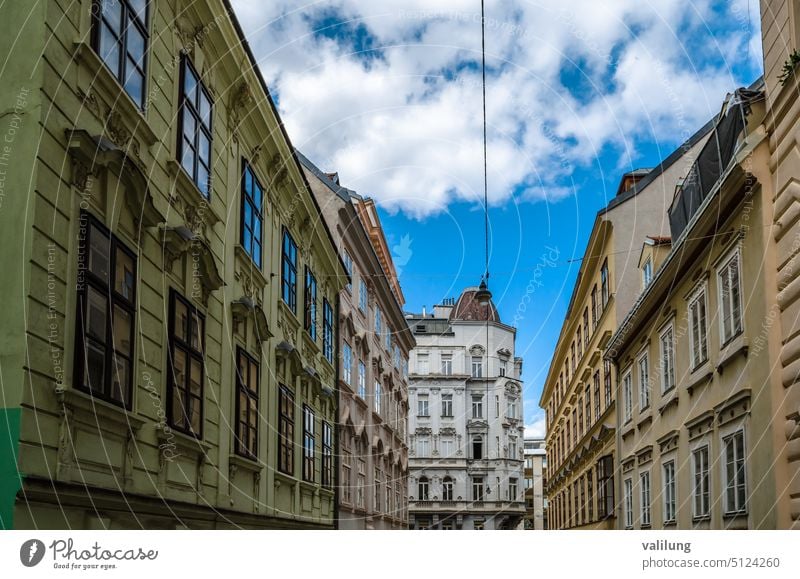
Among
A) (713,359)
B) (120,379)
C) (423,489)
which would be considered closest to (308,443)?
(423,489)

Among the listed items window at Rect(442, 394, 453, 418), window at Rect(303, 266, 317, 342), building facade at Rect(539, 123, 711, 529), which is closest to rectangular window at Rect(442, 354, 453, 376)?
window at Rect(442, 394, 453, 418)

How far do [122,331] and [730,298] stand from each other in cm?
383

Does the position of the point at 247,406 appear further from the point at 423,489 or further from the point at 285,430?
the point at 423,489

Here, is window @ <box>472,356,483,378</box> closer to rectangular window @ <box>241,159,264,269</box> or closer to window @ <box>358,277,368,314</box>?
window @ <box>358,277,368,314</box>

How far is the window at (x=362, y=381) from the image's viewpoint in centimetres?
1102

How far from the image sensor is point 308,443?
29.2 ft

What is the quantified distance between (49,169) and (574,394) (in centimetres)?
719

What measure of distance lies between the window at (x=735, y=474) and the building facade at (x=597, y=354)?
1.77 metres

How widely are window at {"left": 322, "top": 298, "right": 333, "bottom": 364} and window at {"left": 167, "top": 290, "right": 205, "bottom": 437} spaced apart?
3.47 m

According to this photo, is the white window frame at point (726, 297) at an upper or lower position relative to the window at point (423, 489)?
upper

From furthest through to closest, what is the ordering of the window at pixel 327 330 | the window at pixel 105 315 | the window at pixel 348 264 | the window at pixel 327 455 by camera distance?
the window at pixel 348 264 → the window at pixel 327 330 → the window at pixel 327 455 → the window at pixel 105 315

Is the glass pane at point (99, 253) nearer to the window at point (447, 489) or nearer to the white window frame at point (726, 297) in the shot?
the white window frame at point (726, 297)

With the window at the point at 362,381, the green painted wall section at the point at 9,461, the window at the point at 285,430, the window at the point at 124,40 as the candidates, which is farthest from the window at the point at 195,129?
the window at the point at 362,381

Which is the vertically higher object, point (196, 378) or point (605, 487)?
point (196, 378)
